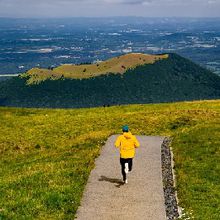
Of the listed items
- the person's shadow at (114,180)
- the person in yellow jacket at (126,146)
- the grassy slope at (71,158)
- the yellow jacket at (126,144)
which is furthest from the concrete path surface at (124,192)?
the yellow jacket at (126,144)

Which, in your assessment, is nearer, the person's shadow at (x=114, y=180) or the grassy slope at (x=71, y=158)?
the grassy slope at (x=71, y=158)

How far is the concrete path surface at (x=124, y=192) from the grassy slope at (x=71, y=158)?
64cm

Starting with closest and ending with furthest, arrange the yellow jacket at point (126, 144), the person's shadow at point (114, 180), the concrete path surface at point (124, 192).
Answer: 1. the concrete path surface at point (124, 192)
2. the yellow jacket at point (126, 144)
3. the person's shadow at point (114, 180)

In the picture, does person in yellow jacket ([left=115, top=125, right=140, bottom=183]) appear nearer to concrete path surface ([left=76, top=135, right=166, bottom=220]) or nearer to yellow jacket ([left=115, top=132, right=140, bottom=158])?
yellow jacket ([left=115, top=132, right=140, bottom=158])

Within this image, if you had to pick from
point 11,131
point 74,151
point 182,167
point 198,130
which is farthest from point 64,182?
point 11,131

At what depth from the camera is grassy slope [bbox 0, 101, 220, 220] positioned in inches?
822

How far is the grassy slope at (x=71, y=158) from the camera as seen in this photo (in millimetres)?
20875

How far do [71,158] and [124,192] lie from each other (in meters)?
8.33

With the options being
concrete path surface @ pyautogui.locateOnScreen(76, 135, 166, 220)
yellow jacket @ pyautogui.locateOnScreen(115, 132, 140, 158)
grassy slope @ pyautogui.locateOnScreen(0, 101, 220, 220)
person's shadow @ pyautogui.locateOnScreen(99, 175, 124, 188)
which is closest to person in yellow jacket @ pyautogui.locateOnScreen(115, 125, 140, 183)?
yellow jacket @ pyautogui.locateOnScreen(115, 132, 140, 158)

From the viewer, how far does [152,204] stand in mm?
21078

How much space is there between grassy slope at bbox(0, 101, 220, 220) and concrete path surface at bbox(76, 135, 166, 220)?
2.08 ft

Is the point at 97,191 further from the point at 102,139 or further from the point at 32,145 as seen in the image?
the point at 32,145

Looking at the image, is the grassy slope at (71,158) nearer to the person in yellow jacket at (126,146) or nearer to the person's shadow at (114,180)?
the person's shadow at (114,180)

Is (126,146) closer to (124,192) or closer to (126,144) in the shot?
(126,144)
